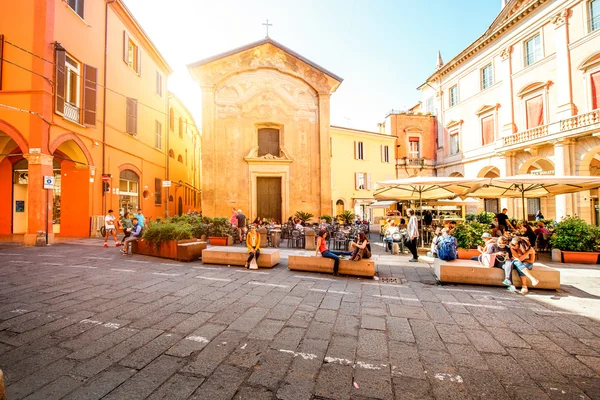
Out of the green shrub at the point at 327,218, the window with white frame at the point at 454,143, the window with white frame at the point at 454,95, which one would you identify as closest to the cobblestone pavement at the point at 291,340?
the green shrub at the point at 327,218

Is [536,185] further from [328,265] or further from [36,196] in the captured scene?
[36,196]

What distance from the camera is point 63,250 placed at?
32.1 feet

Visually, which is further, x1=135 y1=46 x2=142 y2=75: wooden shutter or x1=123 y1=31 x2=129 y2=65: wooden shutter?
x1=135 y1=46 x2=142 y2=75: wooden shutter

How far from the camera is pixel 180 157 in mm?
25344

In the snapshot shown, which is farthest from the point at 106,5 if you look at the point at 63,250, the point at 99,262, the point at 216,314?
the point at 216,314

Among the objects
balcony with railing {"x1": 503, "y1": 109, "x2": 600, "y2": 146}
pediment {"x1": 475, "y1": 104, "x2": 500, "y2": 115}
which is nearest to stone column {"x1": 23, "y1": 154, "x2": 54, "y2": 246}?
balcony with railing {"x1": 503, "y1": 109, "x2": 600, "y2": 146}

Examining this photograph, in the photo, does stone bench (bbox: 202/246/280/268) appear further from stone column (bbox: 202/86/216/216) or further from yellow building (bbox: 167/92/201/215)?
yellow building (bbox: 167/92/201/215)

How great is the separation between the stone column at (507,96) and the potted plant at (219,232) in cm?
1974

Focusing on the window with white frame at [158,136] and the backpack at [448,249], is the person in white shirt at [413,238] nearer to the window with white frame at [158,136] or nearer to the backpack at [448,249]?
the backpack at [448,249]

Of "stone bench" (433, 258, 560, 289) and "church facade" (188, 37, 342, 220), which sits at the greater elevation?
"church facade" (188, 37, 342, 220)

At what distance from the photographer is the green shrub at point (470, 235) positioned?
8.26m

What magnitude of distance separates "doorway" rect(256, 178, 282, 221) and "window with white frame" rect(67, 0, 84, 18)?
10.8 m

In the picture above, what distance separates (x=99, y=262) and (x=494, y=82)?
25928 mm

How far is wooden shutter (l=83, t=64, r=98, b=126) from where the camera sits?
1271cm
